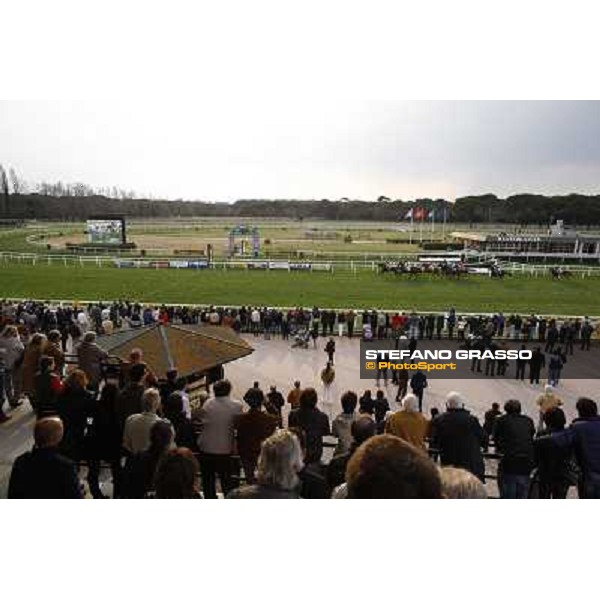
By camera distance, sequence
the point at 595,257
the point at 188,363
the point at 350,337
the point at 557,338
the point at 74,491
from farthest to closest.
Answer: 1. the point at 595,257
2. the point at 350,337
3. the point at 557,338
4. the point at 188,363
5. the point at 74,491

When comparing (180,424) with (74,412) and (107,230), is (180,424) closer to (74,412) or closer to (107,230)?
(74,412)

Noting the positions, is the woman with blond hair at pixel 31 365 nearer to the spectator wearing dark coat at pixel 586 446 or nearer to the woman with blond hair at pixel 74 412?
the woman with blond hair at pixel 74 412

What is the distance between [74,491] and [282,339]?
46.5ft

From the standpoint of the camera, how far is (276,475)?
3.21 metres

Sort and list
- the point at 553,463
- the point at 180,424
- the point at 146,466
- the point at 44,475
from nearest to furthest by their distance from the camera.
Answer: the point at 44,475 → the point at 146,466 → the point at 553,463 → the point at 180,424

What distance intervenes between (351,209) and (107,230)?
8622 cm

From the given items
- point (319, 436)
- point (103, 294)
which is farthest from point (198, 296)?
point (319, 436)

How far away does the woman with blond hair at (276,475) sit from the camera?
10.5 feet

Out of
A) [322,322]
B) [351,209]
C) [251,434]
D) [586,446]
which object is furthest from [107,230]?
[351,209]

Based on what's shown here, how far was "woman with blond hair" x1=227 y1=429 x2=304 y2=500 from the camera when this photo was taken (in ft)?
10.5

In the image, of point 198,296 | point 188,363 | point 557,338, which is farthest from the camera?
point 198,296

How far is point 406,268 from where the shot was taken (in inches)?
1252
